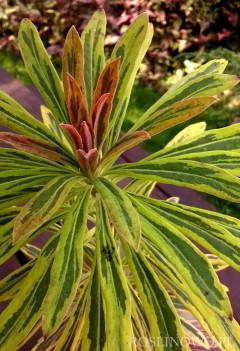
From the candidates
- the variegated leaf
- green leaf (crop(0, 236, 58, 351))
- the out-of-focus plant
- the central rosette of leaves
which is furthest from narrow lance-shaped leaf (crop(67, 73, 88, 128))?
the out-of-focus plant

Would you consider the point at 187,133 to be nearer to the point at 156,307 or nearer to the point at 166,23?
the point at 156,307

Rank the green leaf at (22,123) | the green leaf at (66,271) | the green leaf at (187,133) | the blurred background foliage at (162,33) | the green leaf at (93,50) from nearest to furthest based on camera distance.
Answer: the green leaf at (66,271) < the green leaf at (22,123) < the green leaf at (93,50) < the green leaf at (187,133) < the blurred background foliage at (162,33)

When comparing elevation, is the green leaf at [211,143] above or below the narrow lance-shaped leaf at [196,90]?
below

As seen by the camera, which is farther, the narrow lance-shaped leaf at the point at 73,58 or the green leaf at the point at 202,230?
the narrow lance-shaped leaf at the point at 73,58

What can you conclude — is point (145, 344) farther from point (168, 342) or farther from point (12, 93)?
point (12, 93)

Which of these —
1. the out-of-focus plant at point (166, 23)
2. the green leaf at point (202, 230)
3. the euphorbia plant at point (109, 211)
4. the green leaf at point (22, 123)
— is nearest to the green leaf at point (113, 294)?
the euphorbia plant at point (109, 211)

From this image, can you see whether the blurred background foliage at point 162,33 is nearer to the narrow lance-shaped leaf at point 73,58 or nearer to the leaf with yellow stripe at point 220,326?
the narrow lance-shaped leaf at point 73,58

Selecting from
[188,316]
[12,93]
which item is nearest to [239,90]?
[12,93]

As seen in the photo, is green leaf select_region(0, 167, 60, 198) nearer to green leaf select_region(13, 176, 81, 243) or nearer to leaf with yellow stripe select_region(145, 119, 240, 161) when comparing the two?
green leaf select_region(13, 176, 81, 243)
